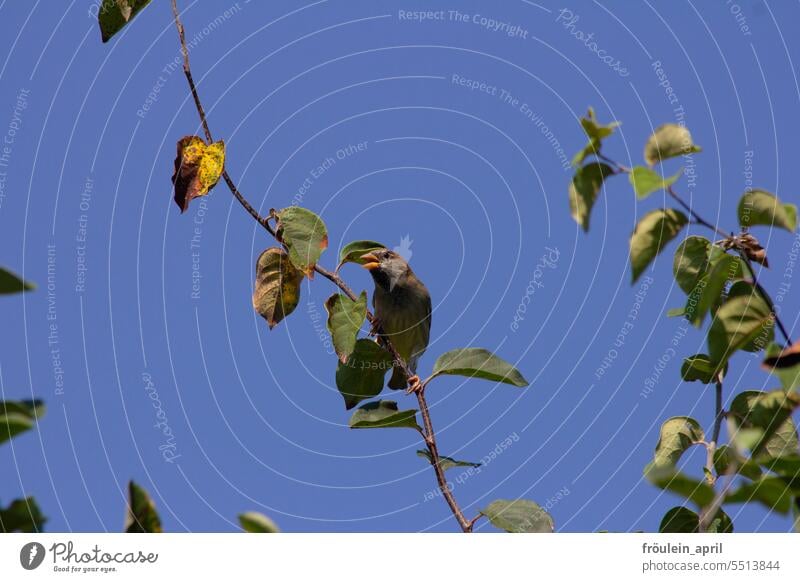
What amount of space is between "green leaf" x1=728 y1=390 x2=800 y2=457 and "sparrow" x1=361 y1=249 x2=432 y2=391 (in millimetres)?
6217

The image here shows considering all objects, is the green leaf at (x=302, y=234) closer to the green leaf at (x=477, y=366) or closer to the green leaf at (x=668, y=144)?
the green leaf at (x=477, y=366)

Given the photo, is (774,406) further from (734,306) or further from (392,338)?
(392,338)

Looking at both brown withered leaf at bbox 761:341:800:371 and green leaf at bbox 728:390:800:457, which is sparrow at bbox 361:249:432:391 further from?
brown withered leaf at bbox 761:341:800:371

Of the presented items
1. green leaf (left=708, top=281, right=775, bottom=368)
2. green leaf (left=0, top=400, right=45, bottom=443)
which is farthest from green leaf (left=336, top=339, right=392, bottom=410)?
green leaf (left=0, top=400, right=45, bottom=443)

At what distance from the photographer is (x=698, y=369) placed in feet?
12.6

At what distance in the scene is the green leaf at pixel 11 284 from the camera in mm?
1911

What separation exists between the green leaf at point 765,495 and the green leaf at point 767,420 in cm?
57

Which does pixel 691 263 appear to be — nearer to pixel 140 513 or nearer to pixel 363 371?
pixel 363 371

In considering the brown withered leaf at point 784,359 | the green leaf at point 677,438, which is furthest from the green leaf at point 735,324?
the green leaf at point 677,438

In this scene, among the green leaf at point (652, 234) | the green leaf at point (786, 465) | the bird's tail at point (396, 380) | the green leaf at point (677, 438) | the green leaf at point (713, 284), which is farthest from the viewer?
the bird's tail at point (396, 380)

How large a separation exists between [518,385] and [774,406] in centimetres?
157

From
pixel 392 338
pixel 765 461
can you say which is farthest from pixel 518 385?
pixel 392 338

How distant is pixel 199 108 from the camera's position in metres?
3.57
